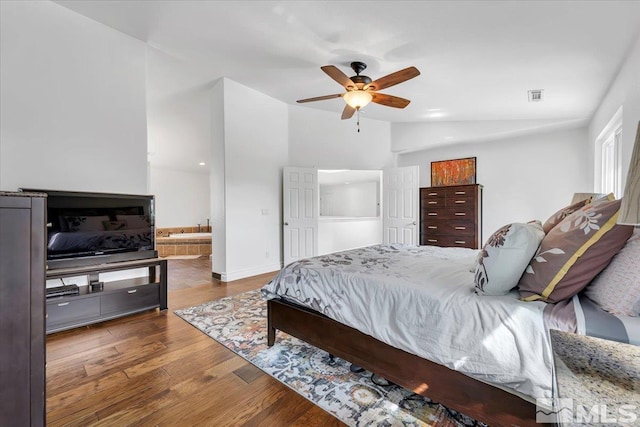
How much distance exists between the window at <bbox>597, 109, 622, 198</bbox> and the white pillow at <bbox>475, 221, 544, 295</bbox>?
2797 mm

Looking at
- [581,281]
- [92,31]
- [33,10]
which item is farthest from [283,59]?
[581,281]

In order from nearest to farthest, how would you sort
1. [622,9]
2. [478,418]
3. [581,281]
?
[581,281], [478,418], [622,9]

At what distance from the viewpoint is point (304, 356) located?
6.96 feet

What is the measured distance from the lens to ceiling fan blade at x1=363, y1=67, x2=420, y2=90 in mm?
2658

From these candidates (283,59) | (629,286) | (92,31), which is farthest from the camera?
(283,59)

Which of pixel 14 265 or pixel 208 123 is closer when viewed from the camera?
pixel 14 265

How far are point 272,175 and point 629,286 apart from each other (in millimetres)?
4542

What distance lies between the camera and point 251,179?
15.2 ft

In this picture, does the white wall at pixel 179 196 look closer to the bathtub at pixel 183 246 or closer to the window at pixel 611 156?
the bathtub at pixel 183 246

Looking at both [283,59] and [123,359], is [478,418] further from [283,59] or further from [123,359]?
[283,59]

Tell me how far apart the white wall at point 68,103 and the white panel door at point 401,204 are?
416cm

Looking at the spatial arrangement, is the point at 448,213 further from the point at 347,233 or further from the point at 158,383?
the point at 158,383

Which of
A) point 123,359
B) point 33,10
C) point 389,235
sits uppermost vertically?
point 33,10

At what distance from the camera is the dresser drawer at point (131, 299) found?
8.83 ft
